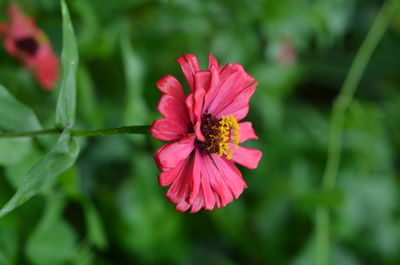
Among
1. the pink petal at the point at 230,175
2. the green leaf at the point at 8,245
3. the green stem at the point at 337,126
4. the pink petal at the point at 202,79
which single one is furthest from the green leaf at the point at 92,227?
the green stem at the point at 337,126

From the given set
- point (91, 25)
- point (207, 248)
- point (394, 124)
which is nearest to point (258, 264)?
point (207, 248)

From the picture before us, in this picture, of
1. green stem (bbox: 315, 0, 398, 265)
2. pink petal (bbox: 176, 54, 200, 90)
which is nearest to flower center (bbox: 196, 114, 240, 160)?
pink petal (bbox: 176, 54, 200, 90)

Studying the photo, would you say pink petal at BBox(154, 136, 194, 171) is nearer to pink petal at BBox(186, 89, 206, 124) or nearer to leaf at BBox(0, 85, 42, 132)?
pink petal at BBox(186, 89, 206, 124)

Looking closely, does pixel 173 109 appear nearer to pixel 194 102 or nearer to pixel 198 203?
pixel 194 102

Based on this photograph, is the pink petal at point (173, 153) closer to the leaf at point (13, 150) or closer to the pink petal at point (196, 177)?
the pink petal at point (196, 177)

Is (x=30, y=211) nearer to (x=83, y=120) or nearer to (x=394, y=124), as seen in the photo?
(x=83, y=120)
